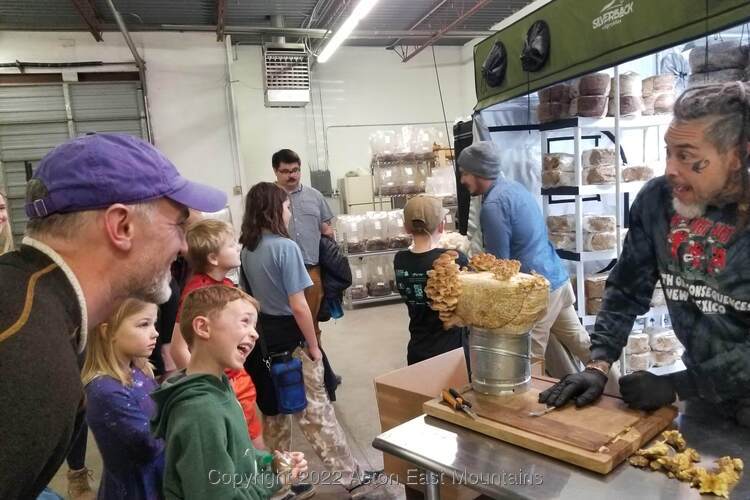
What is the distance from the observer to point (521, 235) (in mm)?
2992

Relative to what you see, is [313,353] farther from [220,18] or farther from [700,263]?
[220,18]

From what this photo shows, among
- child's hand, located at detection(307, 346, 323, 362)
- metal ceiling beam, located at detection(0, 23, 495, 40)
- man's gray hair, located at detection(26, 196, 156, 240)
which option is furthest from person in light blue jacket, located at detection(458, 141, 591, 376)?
metal ceiling beam, located at detection(0, 23, 495, 40)

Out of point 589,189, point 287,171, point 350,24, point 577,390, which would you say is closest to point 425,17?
Answer: point 350,24

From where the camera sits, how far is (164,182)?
931mm

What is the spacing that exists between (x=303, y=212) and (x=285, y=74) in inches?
128

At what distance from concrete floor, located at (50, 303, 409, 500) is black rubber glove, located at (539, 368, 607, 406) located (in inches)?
60.9

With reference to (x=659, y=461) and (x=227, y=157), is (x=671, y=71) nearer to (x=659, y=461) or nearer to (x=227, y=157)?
(x=659, y=461)

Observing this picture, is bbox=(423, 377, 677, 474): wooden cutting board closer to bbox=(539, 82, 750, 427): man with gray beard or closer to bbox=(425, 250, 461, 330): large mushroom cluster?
bbox=(539, 82, 750, 427): man with gray beard

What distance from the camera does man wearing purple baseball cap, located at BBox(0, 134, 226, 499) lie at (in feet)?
2.17

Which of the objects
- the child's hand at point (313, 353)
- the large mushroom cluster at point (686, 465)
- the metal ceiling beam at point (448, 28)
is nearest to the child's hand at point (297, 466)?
the large mushroom cluster at point (686, 465)

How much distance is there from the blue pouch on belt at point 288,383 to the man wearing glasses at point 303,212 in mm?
1346

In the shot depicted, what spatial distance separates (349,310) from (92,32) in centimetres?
464

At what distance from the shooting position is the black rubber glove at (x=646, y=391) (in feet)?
4.24

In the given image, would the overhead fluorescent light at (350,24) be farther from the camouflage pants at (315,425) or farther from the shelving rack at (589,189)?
the camouflage pants at (315,425)
